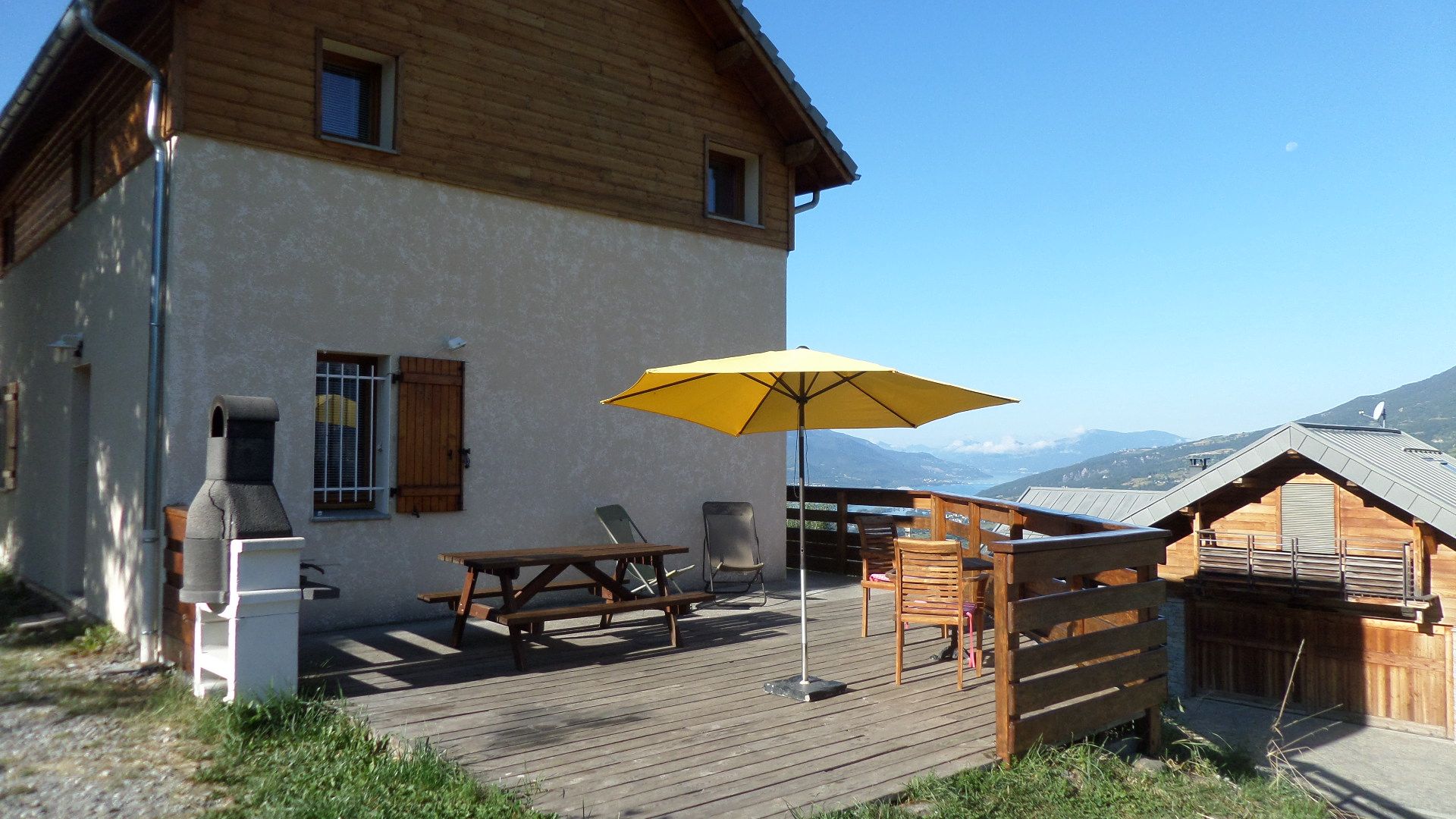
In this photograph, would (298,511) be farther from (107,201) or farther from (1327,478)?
(1327,478)

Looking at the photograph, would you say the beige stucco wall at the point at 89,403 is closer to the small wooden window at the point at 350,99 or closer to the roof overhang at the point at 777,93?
the small wooden window at the point at 350,99

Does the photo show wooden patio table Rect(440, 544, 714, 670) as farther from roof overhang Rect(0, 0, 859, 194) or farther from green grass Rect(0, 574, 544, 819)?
roof overhang Rect(0, 0, 859, 194)

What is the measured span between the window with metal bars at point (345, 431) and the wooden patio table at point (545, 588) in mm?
1300

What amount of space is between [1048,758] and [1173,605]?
18.4 metres

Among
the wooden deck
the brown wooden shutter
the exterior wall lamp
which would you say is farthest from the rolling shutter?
the exterior wall lamp

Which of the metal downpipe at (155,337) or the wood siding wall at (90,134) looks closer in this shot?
the metal downpipe at (155,337)

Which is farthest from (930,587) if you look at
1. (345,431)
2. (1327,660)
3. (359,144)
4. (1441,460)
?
(1441,460)

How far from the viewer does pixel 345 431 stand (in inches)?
282

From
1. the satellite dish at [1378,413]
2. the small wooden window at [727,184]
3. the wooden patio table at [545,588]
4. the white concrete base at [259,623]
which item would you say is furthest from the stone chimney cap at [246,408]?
the satellite dish at [1378,413]

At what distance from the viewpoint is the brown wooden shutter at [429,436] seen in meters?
7.23

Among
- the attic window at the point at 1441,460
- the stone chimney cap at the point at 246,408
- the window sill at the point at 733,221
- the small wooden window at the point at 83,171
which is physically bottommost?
the attic window at the point at 1441,460

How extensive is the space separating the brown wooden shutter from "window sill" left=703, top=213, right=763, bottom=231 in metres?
2.92

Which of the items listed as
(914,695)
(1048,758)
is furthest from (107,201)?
(1048,758)

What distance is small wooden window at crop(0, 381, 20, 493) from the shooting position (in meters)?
10.2
